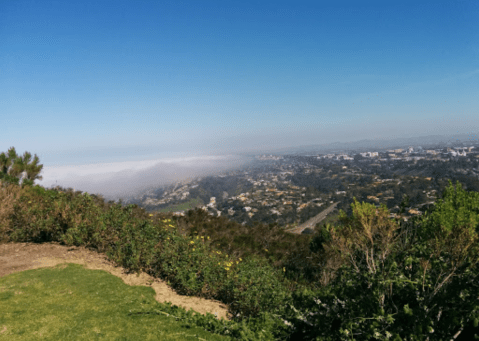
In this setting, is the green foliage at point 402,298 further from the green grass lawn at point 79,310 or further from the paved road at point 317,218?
the paved road at point 317,218

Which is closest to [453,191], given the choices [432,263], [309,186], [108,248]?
[432,263]

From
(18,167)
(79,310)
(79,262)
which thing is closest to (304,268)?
(79,262)

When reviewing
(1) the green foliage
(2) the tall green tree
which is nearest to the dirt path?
(1) the green foliage

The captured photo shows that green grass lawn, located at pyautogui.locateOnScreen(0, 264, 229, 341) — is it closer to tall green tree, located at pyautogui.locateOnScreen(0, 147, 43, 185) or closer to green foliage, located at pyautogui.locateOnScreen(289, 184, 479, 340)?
green foliage, located at pyautogui.locateOnScreen(289, 184, 479, 340)

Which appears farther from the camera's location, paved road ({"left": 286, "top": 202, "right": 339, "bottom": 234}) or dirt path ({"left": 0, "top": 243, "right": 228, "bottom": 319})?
paved road ({"left": 286, "top": 202, "right": 339, "bottom": 234})

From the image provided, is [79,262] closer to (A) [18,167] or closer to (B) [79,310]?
(B) [79,310]

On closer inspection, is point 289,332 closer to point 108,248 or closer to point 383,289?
point 383,289
